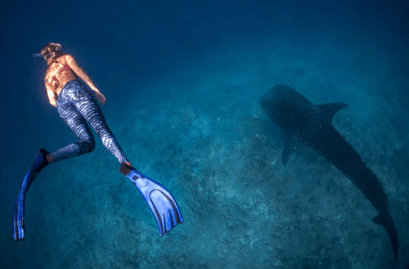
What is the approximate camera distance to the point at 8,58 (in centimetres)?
3412

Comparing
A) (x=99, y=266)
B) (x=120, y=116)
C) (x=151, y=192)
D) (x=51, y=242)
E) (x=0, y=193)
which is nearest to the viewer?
(x=151, y=192)

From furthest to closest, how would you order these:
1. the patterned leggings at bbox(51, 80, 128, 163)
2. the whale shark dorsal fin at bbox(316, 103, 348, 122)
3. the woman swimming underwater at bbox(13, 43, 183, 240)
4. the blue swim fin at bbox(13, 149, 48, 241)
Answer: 1. the whale shark dorsal fin at bbox(316, 103, 348, 122)
2. the patterned leggings at bbox(51, 80, 128, 163)
3. the woman swimming underwater at bbox(13, 43, 183, 240)
4. the blue swim fin at bbox(13, 149, 48, 241)

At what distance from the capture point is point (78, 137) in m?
2.74

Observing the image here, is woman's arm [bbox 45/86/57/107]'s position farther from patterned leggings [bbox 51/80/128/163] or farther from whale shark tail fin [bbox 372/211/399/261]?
whale shark tail fin [bbox 372/211/399/261]

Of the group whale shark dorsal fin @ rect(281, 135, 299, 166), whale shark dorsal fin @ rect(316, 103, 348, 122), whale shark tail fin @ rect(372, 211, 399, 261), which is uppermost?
whale shark dorsal fin @ rect(316, 103, 348, 122)

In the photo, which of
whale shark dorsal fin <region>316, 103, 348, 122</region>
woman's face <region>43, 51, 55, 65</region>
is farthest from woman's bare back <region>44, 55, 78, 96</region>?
whale shark dorsal fin <region>316, 103, 348, 122</region>

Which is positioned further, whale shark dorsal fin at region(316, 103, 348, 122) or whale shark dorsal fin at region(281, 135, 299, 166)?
whale shark dorsal fin at region(281, 135, 299, 166)

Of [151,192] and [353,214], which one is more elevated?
[151,192]

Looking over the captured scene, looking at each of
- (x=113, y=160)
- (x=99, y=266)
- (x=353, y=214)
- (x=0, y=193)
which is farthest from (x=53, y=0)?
(x=353, y=214)

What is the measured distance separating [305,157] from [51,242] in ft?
40.9

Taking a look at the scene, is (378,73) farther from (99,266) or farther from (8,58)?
(8,58)

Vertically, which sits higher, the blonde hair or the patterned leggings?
the blonde hair

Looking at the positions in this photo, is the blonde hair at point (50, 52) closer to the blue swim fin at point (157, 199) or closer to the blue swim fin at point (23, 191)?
the blue swim fin at point (23, 191)

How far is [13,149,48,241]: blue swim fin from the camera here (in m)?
2.11
